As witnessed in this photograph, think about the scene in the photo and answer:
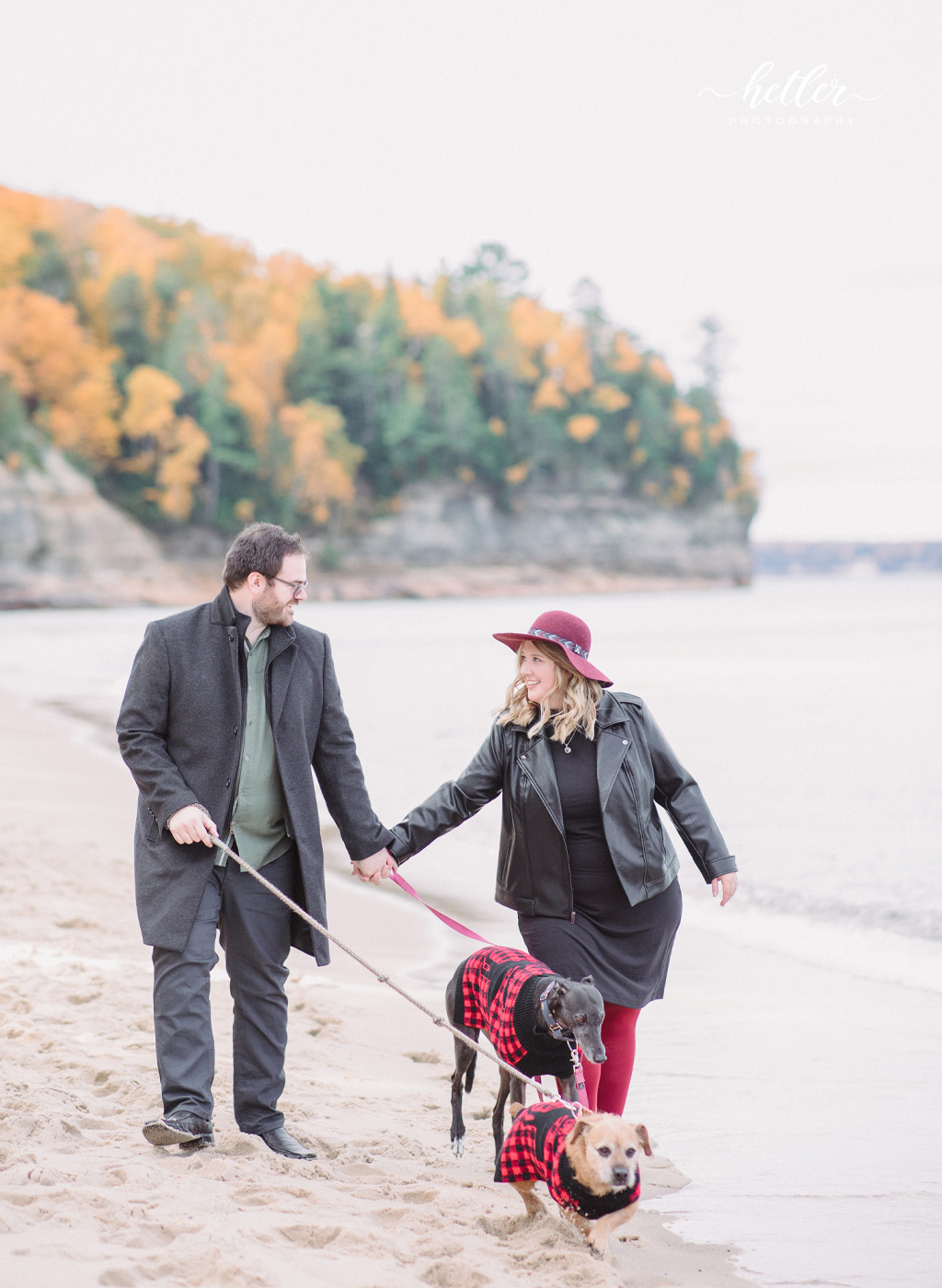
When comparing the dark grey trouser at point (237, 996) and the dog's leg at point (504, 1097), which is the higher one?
the dark grey trouser at point (237, 996)

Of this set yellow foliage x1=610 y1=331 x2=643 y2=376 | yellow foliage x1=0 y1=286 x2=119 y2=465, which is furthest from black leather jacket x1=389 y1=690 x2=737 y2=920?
yellow foliage x1=610 y1=331 x2=643 y2=376

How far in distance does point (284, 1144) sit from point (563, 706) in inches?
62.5

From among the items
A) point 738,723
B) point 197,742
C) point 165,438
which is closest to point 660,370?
point 165,438

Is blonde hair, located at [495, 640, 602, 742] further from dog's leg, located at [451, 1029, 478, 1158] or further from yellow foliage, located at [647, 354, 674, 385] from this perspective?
yellow foliage, located at [647, 354, 674, 385]

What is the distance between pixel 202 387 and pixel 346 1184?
221ft

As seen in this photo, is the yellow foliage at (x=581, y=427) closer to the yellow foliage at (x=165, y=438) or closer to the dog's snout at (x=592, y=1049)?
the yellow foliage at (x=165, y=438)

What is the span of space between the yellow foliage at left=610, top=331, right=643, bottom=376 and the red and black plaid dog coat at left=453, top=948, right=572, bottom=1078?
9168 cm

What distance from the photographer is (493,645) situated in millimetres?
39781

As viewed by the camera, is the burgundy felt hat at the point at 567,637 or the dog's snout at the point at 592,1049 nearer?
the dog's snout at the point at 592,1049

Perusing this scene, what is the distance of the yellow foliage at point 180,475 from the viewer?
6303cm

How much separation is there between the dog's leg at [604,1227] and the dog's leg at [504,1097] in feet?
1.98

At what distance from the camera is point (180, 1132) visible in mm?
3537

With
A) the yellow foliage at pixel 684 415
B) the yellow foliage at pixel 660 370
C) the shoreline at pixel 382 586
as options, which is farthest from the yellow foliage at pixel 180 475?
the yellow foliage at pixel 660 370

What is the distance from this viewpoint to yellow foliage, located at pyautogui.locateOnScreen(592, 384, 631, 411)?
89.4m
